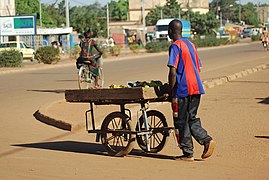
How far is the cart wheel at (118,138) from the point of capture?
805cm

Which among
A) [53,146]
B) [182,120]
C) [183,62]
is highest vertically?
[183,62]

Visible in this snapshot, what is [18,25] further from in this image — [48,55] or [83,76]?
[83,76]

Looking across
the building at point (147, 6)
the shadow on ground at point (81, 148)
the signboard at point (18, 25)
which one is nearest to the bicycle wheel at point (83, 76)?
the shadow on ground at point (81, 148)

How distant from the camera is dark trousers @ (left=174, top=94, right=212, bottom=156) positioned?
749 cm

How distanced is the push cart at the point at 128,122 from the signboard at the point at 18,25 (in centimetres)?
3885

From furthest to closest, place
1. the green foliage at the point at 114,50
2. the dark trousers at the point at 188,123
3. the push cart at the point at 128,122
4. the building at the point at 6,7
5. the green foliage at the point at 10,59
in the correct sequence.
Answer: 1. the building at the point at 6,7
2. the green foliage at the point at 114,50
3. the green foliage at the point at 10,59
4. the push cart at the point at 128,122
5. the dark trousers at the point at 188,123

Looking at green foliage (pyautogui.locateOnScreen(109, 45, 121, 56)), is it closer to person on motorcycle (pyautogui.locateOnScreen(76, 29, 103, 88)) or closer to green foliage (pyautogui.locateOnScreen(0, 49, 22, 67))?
green foliage (pyautogui.locateOnScreen(0, 49, 22, 67))

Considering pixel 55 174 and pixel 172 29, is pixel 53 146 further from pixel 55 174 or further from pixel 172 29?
pixel 172 29

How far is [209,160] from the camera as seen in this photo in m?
7.78

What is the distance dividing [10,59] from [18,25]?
1361cm

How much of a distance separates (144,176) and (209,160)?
120 cm

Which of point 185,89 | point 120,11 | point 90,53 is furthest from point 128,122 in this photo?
point 120,11

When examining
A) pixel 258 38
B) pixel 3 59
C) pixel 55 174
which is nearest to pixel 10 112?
pixel 55 174

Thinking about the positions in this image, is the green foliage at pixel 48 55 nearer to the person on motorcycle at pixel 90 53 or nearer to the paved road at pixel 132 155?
the person on motorcycle at pixel 90 53
